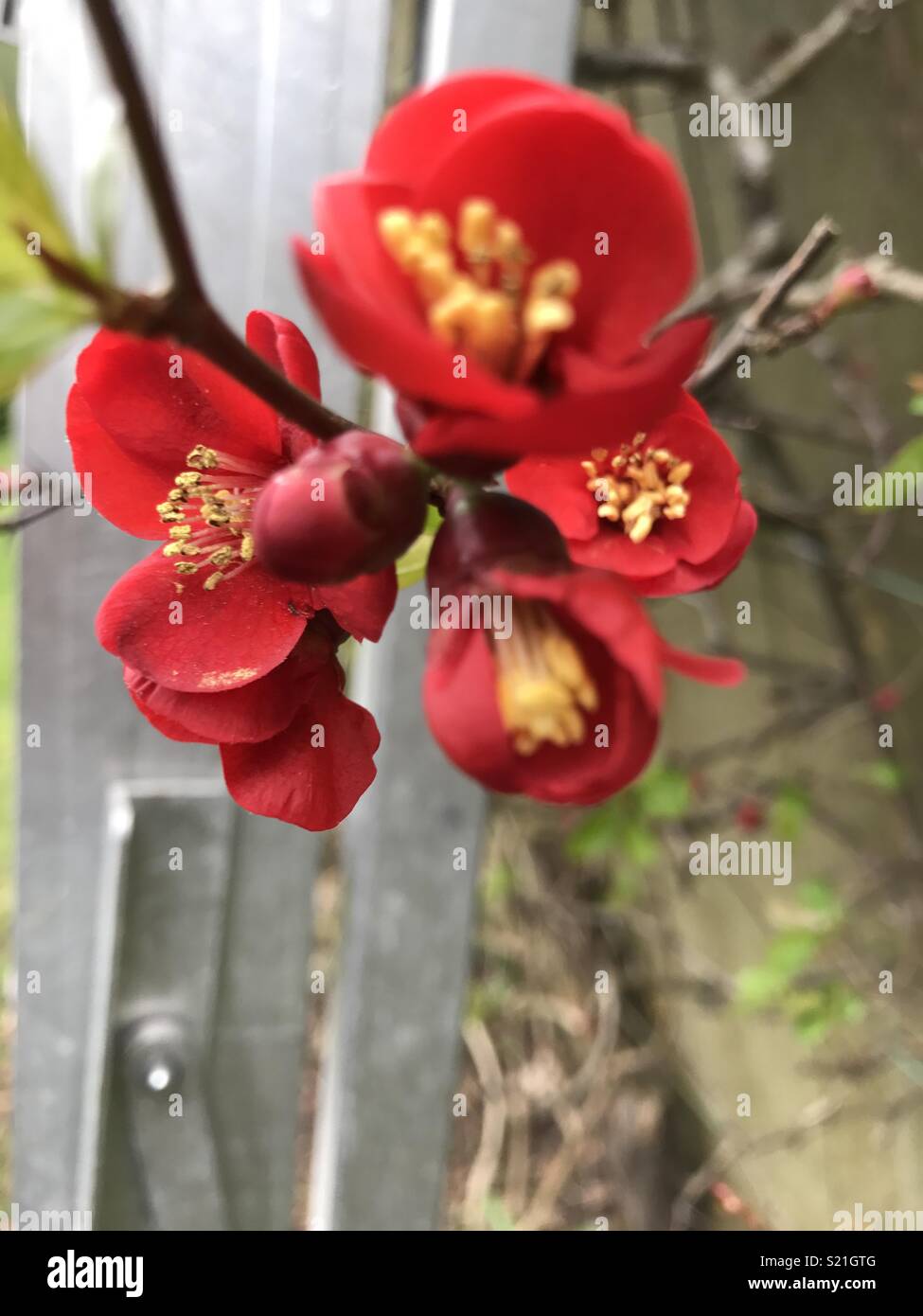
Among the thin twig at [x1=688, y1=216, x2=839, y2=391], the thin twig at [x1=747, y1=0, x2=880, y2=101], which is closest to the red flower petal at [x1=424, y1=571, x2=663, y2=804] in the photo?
the thin twig at [x1=688, y1=216, x2=839, y2=391]

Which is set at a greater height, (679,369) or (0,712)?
(679,369)

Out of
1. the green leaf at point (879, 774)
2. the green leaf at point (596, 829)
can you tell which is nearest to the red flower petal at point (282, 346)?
the green leaf at point (596, 829)

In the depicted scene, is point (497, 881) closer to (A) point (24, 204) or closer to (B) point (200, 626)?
(B) point (200, 626)

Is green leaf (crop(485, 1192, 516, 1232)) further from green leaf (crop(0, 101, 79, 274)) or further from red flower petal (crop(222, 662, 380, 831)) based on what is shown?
green leaf (crop(0, 101, 79, 274))

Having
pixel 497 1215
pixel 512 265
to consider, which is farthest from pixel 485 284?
pixel 497 1215
